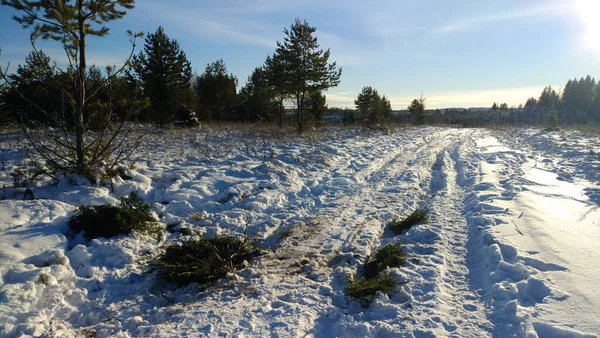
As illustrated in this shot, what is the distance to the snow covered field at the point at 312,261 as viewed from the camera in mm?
3084

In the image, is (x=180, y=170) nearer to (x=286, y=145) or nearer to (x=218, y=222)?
(x=218, y=222)

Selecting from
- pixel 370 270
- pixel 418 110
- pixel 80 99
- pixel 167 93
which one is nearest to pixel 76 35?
pixel 80 99

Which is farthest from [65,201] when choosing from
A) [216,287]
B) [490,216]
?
[490,216]

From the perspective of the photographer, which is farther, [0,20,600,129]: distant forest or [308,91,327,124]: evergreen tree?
[308,91,327,124]: evergreen tree

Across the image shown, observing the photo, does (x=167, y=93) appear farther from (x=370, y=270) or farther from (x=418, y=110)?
(x=418, y=110)

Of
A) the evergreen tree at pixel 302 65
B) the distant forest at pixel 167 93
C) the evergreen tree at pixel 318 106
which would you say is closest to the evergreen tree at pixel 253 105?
the distant forest at pixel 167 93

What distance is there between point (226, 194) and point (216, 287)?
11.0 ft

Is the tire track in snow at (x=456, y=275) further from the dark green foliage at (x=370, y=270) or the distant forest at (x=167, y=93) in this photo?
the distant forest at (x=167, y=93)

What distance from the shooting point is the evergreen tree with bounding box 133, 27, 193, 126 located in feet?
64.2

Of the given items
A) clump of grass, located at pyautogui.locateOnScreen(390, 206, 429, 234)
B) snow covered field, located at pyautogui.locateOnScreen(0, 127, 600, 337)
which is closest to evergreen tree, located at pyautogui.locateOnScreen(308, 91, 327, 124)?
snow covered field, located at pyautogui.locateOnScreen(0, 127, 600, 337)

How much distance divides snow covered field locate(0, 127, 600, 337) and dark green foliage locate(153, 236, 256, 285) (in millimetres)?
162

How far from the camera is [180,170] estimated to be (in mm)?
8164

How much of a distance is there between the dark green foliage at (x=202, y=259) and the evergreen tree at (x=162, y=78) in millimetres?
17673

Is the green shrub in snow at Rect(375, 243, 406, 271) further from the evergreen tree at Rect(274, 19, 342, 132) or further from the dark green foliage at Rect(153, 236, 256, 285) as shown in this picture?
the evergreen tree at Rect(274, 19, 342, 132)
